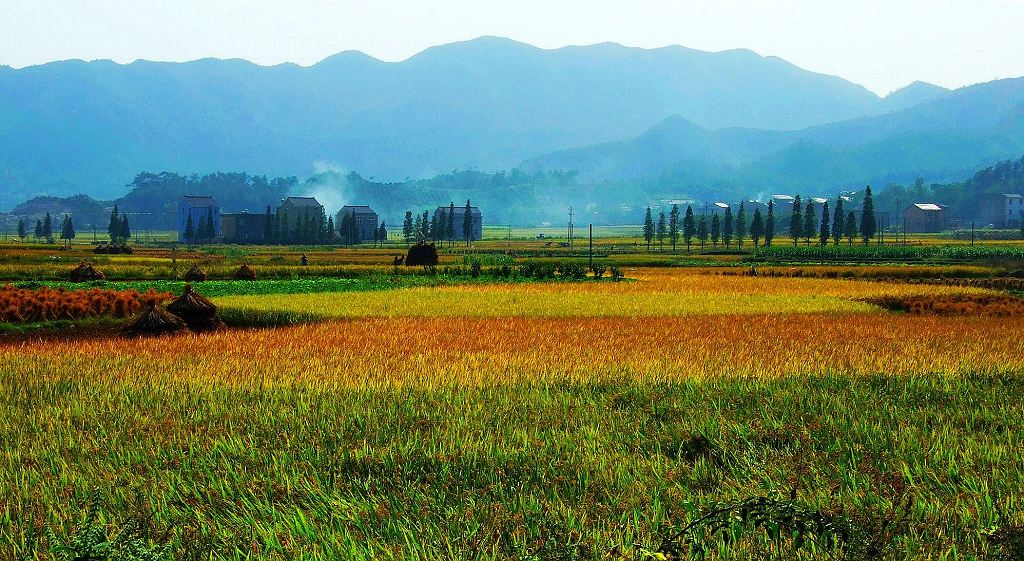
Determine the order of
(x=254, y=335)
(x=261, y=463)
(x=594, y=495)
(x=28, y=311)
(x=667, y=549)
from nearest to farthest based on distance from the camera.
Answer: (x=667, y=549) → (x=594, y=495) → (x=261, y=463) → (x=254, y=335) → (x=28, y=311)

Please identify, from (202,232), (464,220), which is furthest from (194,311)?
(464,220)

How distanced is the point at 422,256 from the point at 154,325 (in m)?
48.0

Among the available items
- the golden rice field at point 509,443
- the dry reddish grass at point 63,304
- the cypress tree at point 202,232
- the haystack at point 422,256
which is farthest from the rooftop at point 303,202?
the golden rice field at point 509,443

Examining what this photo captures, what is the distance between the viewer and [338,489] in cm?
837

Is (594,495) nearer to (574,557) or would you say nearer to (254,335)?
(574,557)

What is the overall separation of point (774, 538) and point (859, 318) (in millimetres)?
21602

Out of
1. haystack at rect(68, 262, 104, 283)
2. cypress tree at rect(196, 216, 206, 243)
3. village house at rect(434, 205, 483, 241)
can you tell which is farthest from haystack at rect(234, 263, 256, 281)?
village house at rect(434, 205, 483, 241)

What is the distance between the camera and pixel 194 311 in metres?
25.0

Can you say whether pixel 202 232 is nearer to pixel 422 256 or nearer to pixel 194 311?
pixel 422 256

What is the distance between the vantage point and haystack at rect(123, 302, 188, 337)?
76.5 feet

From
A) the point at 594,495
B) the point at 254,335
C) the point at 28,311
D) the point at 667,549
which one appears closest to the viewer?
the point at 667,549

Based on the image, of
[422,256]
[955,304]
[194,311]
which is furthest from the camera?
[422,256]

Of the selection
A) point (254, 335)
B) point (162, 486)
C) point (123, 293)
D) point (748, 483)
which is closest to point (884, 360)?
point (748, 483)

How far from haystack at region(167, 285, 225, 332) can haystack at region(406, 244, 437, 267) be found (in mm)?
45571
